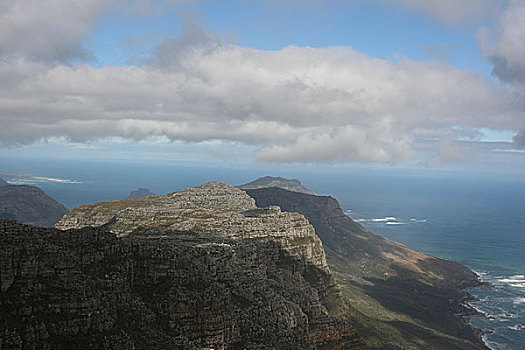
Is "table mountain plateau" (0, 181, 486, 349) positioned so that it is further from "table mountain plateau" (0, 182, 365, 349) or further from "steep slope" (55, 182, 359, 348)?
"steep slope" (55, 182, 359, 348)

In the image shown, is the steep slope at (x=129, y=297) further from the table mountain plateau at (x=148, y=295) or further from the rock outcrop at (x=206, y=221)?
the rock outcrop at (x=206, y=221)

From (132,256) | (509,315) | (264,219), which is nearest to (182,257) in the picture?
(132,256)

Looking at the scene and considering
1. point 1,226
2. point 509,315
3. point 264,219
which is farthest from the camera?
point 509,315

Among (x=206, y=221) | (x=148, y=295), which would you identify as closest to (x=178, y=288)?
(x=148, y=295)

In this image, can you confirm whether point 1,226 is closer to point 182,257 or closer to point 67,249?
point 67,249

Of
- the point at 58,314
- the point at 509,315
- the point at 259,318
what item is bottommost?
the point at 509,315

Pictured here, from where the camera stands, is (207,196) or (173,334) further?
(207,196)
